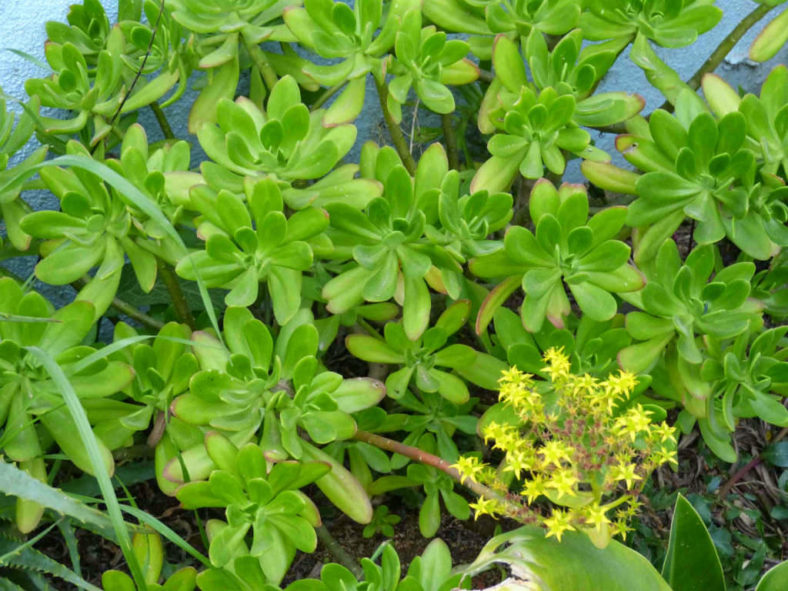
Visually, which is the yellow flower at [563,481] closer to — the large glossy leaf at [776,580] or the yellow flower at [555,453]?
the yellow flower at [555,453]

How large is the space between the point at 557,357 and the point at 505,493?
226 millimetres

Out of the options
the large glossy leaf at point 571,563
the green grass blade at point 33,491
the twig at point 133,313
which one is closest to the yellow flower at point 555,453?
the large glossy leaf at point 571,563

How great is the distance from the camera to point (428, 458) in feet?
5.01

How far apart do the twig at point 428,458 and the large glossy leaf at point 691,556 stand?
1.13 feet

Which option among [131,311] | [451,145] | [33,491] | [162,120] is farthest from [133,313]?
[451,145]

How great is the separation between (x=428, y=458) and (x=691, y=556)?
47 cm

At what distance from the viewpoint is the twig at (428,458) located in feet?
4.53

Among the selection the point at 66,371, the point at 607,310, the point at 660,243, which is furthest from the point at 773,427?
the point at 66,371

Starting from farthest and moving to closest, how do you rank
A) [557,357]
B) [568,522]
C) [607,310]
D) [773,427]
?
[773,427], [607,310], [557,357], [568,522]

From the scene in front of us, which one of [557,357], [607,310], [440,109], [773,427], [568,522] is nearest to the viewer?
[568,522]

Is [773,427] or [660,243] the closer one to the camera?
[660,243]

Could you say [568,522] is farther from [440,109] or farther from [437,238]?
[440,109]

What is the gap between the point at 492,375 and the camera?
1.66 metres

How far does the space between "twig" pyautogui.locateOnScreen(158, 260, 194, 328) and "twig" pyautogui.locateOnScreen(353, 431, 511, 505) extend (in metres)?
0.42
